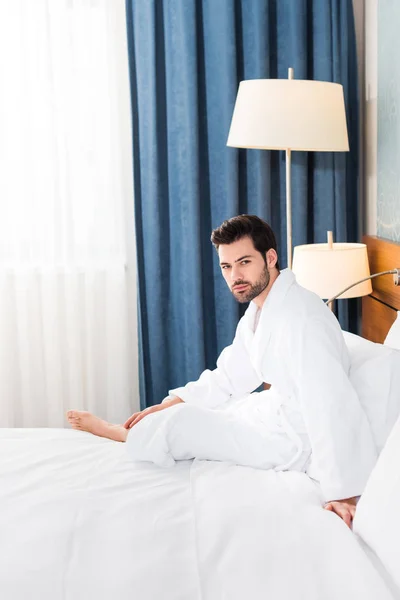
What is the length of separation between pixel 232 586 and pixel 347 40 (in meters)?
2.72

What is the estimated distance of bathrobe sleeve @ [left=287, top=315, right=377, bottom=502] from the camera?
1715 millimetres

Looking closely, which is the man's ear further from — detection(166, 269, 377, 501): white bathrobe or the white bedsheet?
the white bedsheet

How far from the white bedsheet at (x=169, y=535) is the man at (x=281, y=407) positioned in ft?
0.21

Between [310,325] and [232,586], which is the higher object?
[310,325]

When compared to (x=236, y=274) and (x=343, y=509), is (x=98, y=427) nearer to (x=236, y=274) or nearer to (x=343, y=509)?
(x=236, y=274)

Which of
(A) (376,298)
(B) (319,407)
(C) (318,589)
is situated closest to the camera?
(C) (318,589)

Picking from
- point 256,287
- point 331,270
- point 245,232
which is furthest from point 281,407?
point 331,270

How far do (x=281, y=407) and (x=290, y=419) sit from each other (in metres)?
0.05

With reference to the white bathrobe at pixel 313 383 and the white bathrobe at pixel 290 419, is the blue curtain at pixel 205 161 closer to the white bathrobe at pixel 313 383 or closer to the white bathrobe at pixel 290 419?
the white bathrobe at pixel 313 383

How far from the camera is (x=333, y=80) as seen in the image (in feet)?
10.6

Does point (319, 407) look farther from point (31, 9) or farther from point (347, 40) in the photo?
point (31, 9)

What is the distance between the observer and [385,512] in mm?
1341

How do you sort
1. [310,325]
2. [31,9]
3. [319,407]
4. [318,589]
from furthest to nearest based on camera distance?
[31,9], [310,325], [319,407], [318,589]

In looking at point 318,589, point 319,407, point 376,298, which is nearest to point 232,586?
point 318,589
